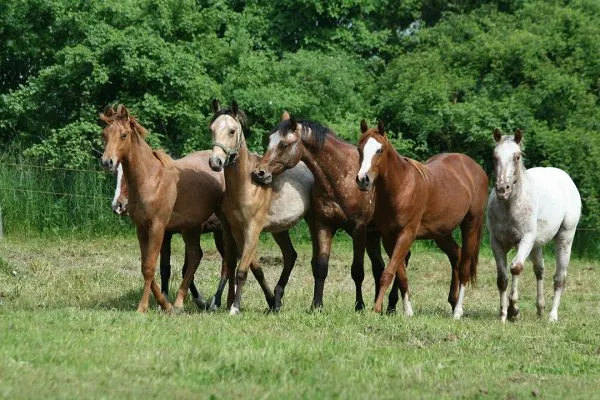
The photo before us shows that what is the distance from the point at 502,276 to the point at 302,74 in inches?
488

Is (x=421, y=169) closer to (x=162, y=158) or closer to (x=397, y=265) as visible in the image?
(x=397, y=265)

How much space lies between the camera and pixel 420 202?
1153 cm

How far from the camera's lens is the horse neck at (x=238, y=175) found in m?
11.1

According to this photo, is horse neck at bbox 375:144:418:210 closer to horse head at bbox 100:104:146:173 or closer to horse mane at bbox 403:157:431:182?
horse mane at bbox 403:157:431:182

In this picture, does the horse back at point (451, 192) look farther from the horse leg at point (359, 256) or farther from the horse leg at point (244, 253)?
the horse leg at point (244, 253)

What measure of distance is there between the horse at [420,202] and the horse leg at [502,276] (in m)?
0.49

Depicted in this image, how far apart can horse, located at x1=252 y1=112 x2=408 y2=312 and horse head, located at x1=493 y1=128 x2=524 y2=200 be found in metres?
1.31

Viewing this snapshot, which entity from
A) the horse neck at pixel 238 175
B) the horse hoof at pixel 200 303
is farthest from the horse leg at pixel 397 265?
the horse hoof at pixel 200 303

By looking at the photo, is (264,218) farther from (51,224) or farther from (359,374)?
(51,224)

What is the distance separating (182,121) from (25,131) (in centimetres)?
348

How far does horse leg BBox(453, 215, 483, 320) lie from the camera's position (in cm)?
1247

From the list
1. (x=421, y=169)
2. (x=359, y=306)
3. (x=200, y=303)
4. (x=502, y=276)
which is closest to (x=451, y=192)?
(x=421, y=169)

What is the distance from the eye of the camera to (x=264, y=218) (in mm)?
11344

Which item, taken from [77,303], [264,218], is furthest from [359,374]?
[77,303]
